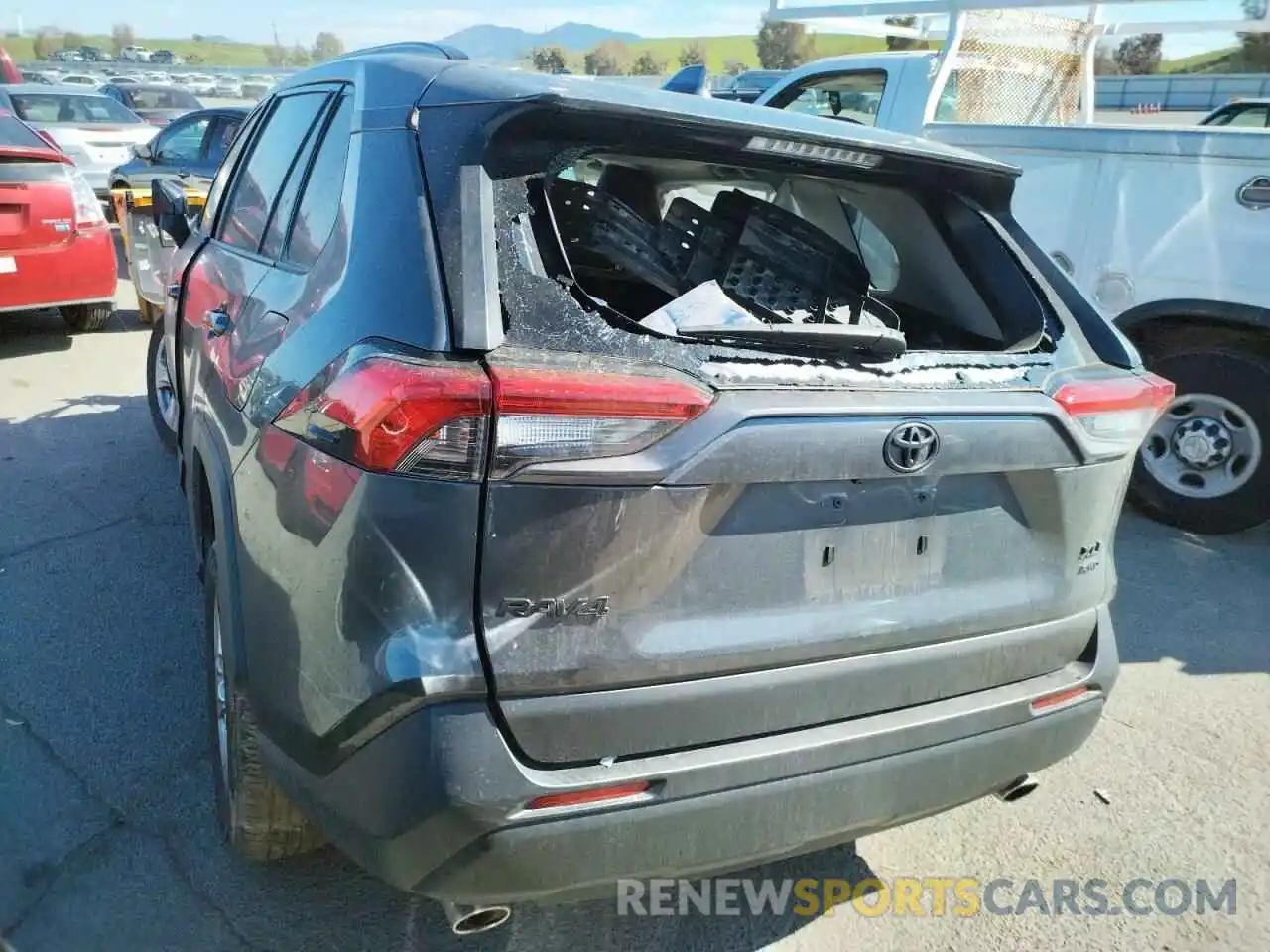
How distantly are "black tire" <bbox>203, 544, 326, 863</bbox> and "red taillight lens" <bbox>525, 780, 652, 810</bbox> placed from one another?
725mm

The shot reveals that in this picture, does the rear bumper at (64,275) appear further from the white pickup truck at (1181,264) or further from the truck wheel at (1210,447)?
the truck wheel at (1210,447)

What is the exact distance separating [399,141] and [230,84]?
52.5 metres

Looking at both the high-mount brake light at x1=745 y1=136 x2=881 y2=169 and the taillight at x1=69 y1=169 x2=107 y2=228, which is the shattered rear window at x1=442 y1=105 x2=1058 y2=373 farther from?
the taillight at x1=69 y1=169 x2=107 y2=228

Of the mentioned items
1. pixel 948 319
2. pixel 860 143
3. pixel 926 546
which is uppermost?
pixel 860 143

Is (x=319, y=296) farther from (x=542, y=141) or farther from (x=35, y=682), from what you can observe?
(x=35, y=682)

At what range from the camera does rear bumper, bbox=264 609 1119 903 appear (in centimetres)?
171

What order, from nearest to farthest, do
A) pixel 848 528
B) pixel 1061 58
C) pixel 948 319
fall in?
pixel 848 528, pixel 948 319, pixel 1061 58

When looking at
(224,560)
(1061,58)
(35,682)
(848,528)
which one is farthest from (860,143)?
(1061,58)

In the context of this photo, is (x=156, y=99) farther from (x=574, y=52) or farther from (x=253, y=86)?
(x=574, y=52)

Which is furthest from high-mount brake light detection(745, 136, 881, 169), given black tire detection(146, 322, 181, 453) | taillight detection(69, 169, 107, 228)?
taillight detection(69, 169, 107, 228)

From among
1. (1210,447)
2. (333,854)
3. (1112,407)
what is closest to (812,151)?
(1112,407)

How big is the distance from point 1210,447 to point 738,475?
3.89 m

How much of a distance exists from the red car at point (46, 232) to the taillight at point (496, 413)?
6.66 meters

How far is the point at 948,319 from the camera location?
279 cm
